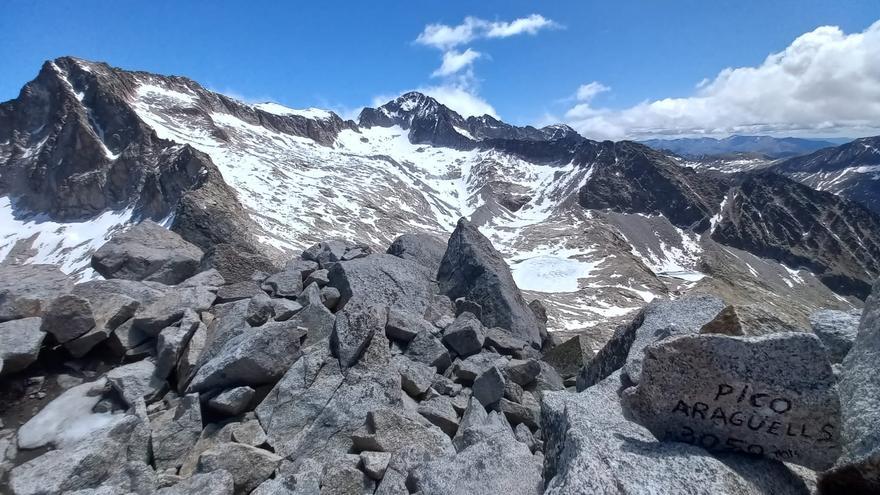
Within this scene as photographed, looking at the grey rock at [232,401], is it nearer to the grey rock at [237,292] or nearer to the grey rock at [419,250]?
the grey rock at [237,292]

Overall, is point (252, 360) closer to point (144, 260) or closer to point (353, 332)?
point (353, 332)

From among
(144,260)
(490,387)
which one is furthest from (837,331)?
(144,260)

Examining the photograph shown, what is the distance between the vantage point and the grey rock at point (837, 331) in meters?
7.20

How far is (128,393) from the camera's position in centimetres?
1005

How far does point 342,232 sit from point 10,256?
4490 inches

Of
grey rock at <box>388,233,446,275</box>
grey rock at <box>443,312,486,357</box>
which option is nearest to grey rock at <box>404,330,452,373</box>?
grey rock at <box>443,312,486,357</box>

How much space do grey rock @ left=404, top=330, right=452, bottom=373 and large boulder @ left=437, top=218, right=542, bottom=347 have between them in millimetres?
5460

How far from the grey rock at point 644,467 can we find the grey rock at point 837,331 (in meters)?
2.52

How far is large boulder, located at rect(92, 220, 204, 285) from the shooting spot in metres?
17.1

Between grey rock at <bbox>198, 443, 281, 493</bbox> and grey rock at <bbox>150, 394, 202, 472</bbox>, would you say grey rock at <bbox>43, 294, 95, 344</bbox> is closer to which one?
grey rock at <bbox>150, 394, 202, 472</bbox>

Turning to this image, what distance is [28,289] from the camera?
12203mm

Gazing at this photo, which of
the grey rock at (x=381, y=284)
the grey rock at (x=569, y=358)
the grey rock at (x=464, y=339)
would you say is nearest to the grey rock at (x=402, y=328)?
the grey rock at (x=464, y=339)

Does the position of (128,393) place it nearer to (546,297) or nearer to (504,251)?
(546,297)

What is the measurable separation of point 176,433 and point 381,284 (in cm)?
814
